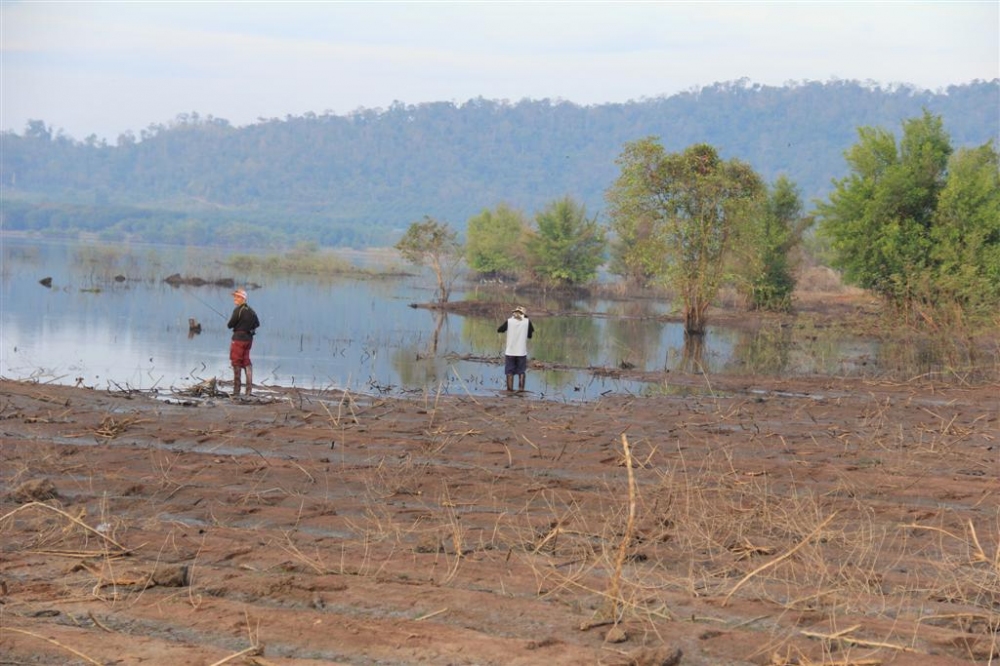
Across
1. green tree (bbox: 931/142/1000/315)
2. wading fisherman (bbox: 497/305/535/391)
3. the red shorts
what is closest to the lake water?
wading fisherman (bbox: 497/305/535/391)

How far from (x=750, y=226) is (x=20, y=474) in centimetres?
3077

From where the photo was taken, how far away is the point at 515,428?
13805 millimetres

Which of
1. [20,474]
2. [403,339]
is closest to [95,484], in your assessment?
[20,474]

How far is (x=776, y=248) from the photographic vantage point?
48.7 meters

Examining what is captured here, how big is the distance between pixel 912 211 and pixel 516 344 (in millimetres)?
22711

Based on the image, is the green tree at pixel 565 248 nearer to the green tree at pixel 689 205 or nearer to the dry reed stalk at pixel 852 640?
the green tree at pixel 689 205

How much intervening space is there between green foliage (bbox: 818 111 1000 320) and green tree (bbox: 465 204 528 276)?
1314 inches

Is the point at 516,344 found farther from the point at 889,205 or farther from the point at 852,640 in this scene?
the point at 889,205

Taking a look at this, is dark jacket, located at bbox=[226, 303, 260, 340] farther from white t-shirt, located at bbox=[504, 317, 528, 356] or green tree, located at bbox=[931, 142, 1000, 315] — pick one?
green tree, located at bbox=[931, 142, 1000, 315]

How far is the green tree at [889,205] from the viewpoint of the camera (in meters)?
37.0

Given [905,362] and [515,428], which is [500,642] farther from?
[905,362]

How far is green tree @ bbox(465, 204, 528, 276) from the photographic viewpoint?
7312 centimetres

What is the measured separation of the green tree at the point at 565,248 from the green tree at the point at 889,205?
1020 inches

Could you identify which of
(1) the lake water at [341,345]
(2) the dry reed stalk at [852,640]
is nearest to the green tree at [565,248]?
(1) the lake water at [341,345]
